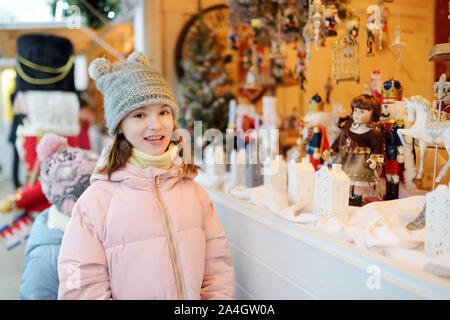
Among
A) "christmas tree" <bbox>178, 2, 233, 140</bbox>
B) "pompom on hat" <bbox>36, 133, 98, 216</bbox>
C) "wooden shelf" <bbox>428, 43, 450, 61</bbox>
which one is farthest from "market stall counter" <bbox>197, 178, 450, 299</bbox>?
"christmas tree" <bbox>178, 2, 233, 140</bbox>

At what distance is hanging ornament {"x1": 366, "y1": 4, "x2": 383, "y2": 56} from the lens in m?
1.27

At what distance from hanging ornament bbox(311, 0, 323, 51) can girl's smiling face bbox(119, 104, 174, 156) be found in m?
0.70

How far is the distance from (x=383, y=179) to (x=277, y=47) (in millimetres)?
1255

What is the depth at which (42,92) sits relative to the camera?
2.47m

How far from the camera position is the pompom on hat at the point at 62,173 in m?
1.40

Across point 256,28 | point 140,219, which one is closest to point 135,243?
point 140,219

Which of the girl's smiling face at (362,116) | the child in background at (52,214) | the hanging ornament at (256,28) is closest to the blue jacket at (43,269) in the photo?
the child in background at (52,214)

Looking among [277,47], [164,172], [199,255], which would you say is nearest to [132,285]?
[199,255]

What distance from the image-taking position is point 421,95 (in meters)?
1.12

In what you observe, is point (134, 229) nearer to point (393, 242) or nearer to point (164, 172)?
point (164, 172)

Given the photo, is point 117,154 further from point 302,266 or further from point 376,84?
point 376,84

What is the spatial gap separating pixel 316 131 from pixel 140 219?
775 mm

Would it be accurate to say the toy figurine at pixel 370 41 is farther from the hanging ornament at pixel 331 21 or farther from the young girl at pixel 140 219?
the young girl at pixel 140 219

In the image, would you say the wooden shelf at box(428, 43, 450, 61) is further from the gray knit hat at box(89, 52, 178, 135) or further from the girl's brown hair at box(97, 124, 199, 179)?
the girl's brown hair at box(97, 124, 199, 179)
